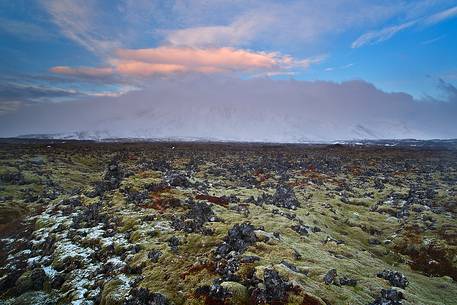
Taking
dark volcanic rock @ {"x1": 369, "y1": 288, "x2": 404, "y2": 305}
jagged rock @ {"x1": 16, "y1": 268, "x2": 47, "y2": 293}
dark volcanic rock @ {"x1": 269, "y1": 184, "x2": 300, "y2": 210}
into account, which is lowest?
jagged rock @ {"x1": 16, "y1": 268, "x2": 47, "y2": 293}

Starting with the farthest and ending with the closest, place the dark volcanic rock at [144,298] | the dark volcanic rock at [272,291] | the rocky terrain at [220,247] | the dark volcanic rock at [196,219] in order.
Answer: the dark volcanic rock at [196,219], the rocky terrain at [220,247], the dark volcanic rock at [144,298], the dark volcanic rock at [272,291]

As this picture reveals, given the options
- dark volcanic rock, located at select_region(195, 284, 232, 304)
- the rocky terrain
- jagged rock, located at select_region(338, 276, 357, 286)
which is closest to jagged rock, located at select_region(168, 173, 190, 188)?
the rocky terrain

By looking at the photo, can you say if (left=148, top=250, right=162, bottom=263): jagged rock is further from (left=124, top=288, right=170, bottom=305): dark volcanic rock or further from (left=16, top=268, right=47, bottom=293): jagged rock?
(left=16, top=268, right=47, bottom=293): jagged rock

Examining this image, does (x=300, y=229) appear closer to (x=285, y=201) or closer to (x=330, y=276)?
(x=330, y=276)

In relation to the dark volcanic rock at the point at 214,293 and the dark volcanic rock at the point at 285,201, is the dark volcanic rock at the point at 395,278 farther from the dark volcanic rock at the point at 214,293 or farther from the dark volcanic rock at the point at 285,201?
the dark volcanic rock at the point at 285,201

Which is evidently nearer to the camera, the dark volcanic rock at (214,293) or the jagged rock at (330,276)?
the dark volcanic rock at (214,293)

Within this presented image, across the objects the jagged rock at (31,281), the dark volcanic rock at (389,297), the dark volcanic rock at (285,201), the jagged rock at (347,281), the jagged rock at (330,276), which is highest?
the dark volcanic rock at (285,201)

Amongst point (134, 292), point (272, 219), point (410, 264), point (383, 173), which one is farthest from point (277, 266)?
point (383, 173)

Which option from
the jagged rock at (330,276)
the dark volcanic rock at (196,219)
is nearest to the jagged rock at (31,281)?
the dark volcanic rock at (196,219)

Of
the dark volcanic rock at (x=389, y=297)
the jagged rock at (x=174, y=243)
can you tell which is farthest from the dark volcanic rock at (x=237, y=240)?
the dark volcanic rock at (x=389, y=297)

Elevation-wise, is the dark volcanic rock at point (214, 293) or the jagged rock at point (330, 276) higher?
the jagged rock at point (330, 276)

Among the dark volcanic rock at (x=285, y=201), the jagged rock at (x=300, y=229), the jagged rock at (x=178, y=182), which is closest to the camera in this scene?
the jagged rock at (x=300, y=229)

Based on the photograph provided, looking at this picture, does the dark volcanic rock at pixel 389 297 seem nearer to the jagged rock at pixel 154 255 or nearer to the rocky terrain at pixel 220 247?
the rocky terrain at pixel 220 247

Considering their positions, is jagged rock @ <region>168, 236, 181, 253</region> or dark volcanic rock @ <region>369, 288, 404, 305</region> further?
jagged rock @ <region>168, 236, 181, 253</region>
